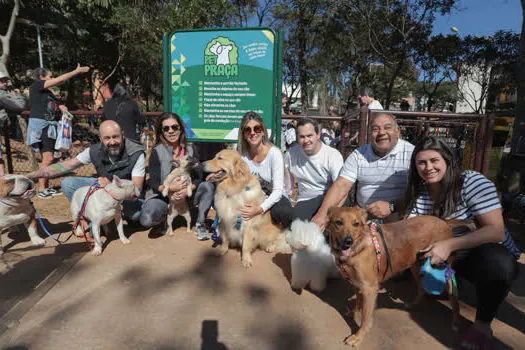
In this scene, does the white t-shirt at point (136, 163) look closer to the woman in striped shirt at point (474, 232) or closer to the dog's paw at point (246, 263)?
the dog's paw at point (246, 263)

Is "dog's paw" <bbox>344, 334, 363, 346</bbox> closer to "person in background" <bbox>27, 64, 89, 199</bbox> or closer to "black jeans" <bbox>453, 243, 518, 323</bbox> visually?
"black jeans" <bbox>453, 243, 518, 323</bbox>

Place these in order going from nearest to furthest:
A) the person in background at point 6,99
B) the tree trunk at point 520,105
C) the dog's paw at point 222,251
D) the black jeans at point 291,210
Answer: the black jeans at point 291,210
the dog's paw at point 222,251
the person in background at point 6,99
the tree trunk at point 520,105

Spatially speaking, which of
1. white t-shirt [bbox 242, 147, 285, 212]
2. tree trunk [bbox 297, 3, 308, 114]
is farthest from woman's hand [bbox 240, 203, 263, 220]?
tree trunk [bbox 297, 3, 308, 114]

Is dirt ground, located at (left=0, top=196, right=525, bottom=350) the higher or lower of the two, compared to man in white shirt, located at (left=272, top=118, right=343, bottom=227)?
lower

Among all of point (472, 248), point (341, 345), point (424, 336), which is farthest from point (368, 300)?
point (472, 248)

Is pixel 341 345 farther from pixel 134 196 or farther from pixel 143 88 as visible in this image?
pixel 143 88

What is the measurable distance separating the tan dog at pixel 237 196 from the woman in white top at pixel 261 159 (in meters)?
0.10

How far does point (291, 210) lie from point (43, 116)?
200 inches

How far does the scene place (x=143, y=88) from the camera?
78.0 feet

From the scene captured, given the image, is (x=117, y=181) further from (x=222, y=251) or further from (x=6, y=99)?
(x=6, y=99)

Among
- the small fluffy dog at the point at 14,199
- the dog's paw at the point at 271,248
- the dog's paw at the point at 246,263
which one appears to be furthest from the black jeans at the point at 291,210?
the small fluffy dog at the point at 14,199

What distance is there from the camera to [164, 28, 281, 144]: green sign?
4.55 meters

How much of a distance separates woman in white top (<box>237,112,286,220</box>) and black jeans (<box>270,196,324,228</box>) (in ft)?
0.29

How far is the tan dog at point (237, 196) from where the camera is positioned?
11.7 feet
